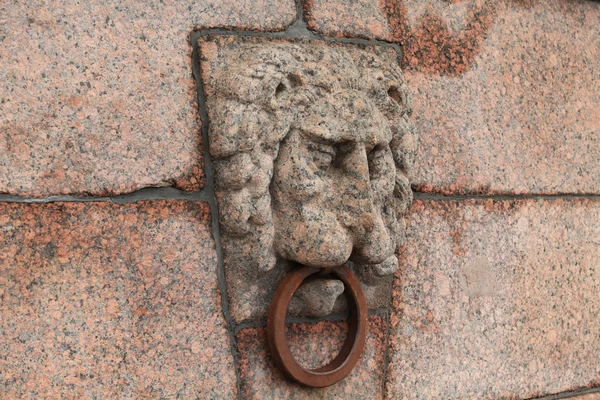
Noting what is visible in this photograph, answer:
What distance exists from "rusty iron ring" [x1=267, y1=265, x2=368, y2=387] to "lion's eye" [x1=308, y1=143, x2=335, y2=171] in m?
0.20

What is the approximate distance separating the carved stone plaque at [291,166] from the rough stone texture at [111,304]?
0.08 metres

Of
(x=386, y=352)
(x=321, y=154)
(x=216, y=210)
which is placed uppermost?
(x=321, y=154)

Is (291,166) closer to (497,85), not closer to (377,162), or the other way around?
(377,162)

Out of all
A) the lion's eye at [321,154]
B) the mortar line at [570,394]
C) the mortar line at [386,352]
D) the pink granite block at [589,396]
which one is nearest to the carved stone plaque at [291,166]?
the lion's eye at [321,154]

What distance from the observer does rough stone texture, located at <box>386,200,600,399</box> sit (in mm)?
1667

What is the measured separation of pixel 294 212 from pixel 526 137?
0.80 metres

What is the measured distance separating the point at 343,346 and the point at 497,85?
79 centimetres

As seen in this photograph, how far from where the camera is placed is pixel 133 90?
1.32 metres

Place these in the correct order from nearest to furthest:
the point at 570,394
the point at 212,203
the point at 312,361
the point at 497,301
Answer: the point at 212,203 → the point at 312,361 → the point at 497,301 → the point at 570,394

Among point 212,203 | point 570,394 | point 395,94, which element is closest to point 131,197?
point 212,203

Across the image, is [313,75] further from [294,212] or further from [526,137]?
[526,137]

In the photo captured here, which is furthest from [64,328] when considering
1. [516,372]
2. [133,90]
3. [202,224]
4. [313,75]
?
[516,372]

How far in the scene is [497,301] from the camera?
1785 millimetres

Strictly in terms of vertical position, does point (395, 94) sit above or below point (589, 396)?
above
